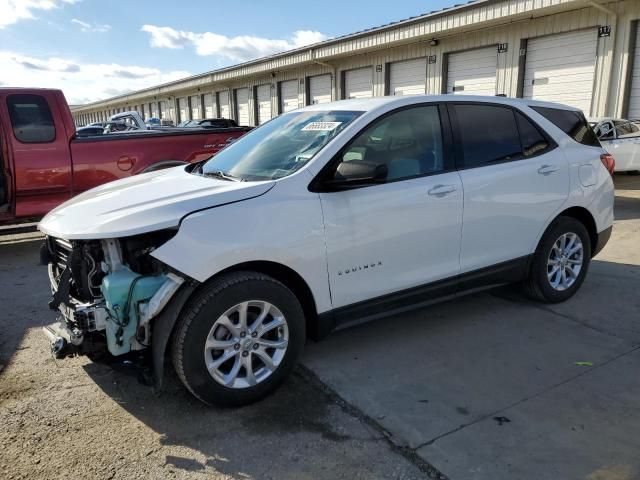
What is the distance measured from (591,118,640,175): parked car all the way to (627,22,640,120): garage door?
3.86 ft

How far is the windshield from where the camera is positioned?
3486 mm

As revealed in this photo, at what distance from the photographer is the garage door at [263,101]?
26.1 m

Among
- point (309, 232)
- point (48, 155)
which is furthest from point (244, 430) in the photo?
point (48, 155)

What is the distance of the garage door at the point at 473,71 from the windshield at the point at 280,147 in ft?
39.9

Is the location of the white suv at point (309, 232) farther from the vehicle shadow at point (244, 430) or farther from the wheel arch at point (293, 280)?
the vehicle shadow at point (244, 430)

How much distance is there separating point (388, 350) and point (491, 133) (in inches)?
73.6

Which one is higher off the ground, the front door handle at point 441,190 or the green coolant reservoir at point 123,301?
the front door handle at point 441,190

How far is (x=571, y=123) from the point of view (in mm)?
4715

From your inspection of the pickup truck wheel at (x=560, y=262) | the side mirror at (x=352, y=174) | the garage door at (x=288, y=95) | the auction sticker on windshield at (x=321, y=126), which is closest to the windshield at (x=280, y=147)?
the auction sticker on windshield at (x=321, y=126)

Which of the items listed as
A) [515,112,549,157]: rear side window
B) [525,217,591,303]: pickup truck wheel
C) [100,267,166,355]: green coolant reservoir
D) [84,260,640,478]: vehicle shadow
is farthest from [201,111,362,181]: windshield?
[525,217,591,303]: pickup truck wheel

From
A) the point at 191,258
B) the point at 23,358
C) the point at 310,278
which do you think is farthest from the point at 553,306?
the point at 23,358

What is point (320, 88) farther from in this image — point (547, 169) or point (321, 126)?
point (321, 126)

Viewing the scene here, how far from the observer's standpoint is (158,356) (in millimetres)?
2855

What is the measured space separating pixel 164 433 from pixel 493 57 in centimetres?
1482
